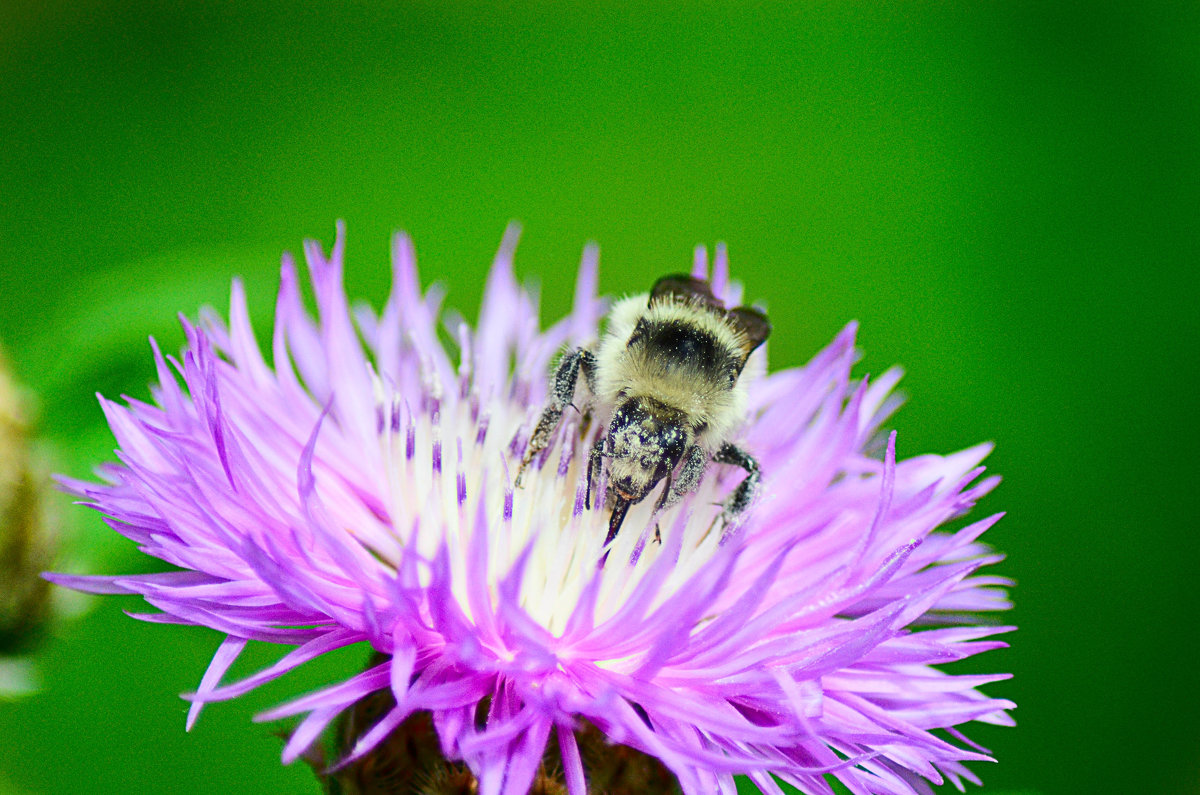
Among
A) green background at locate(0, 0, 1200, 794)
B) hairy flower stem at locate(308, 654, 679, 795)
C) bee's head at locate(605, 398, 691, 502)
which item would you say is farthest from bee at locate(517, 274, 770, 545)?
green background at locate(0, 0, 1200, 794)

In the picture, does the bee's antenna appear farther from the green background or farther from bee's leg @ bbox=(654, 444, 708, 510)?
the green background

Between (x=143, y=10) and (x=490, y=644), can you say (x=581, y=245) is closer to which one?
(x=143, y=10)

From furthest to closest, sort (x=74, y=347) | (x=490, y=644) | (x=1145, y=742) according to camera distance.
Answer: (x=1145, y=742), (x=74, y=347), (x=490, y=644)

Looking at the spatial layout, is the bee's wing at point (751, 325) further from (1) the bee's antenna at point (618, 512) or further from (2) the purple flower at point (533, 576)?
(1) the bee's antenna at point (618, 512)

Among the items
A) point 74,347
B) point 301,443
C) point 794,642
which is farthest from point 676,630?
point 74,347

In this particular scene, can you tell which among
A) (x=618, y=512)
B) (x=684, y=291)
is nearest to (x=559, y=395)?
(x=684, y=291)
